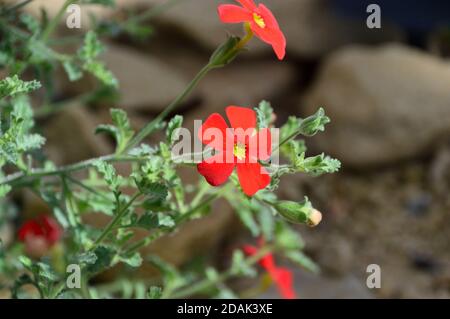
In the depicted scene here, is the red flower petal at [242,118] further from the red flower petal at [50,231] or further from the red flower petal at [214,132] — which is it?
the red flower petal at [50,231]

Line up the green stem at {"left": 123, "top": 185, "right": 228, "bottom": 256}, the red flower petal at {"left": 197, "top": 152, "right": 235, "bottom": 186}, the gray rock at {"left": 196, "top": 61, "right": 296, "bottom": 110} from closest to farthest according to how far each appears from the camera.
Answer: the red flower petal at {"left": 197, "top": 152, "right": 235, "bottom": 186}
the green stem at {"left": 123, "top": 185, "right": 228, "bottom": 256}
the gray rock at {"left": 196, "top": 61, "right": 296, "bottom": 110}

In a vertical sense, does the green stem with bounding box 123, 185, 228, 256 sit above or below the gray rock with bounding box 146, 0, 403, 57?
below

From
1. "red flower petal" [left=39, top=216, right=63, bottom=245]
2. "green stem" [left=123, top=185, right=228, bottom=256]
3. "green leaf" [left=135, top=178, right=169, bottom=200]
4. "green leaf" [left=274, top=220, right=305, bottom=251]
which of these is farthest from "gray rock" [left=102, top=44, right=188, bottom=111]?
"green leaf" [left=135, top=178, right=169, bottom=200]

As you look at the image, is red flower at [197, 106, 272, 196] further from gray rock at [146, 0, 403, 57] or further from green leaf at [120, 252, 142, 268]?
gray rock at [146, 0, 403, 57]

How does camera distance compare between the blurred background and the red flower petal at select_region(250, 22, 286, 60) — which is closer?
the red flower petal at select_region(250, 22, 286, 60)
